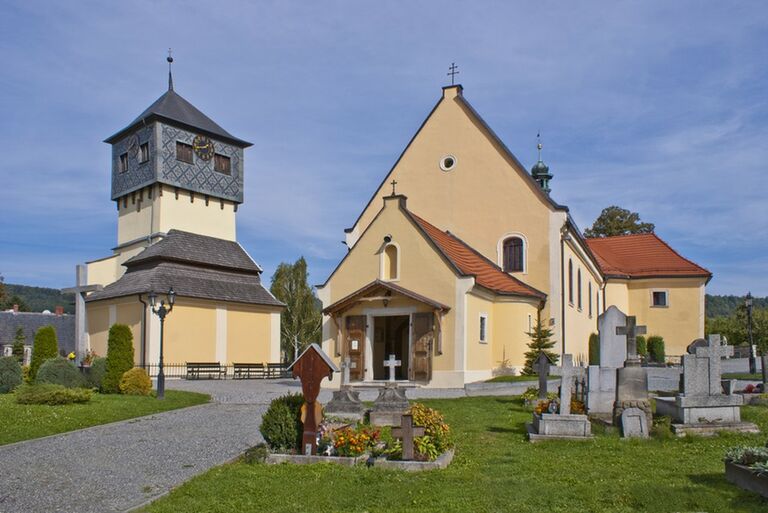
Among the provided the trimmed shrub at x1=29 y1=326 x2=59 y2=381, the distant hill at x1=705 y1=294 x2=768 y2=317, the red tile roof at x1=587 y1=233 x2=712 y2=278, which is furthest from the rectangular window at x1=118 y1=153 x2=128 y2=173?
the distant hill at x1=705 y1=294 x2=768 y2=317

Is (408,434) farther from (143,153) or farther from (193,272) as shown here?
(143,153)

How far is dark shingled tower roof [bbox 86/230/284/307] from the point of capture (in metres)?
35.2

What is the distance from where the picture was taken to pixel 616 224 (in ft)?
186

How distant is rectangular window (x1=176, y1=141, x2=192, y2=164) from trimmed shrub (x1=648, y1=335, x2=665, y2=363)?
93.3ft

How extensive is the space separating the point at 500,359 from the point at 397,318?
424 cm

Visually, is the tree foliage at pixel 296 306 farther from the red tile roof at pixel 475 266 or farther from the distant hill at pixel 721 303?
the distant hill at pixel 721 303

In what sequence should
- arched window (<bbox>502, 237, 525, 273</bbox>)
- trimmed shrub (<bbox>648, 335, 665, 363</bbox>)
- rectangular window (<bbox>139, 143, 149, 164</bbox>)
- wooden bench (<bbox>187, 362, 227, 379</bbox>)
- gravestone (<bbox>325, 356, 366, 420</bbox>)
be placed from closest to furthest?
gravestone (<bbox>325, 356, 366, 420</bbox>) → arched window (<bbox>502, 237, 525, 273</bbox>) → wooden bench (<bbox>187, 362, 227, 379</bbox>) → trimmed shrub (<bbox>648, 335, 665, 363</bbox>) → rectangular window (<bbox>139, 143, 149, 164</bbox>)

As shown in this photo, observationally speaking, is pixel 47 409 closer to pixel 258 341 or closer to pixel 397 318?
pixel 397 318

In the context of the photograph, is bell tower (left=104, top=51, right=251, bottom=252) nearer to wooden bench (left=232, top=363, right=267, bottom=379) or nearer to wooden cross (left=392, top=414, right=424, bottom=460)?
wooden bench (left=232, top=363, right=267, bottom=379)

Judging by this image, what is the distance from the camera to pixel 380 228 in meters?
25.4

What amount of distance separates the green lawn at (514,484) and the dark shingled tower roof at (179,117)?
3340cm

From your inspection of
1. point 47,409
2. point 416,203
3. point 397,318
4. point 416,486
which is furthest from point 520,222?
point 416,486

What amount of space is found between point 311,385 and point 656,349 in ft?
109

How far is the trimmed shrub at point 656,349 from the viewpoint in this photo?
129 feet
